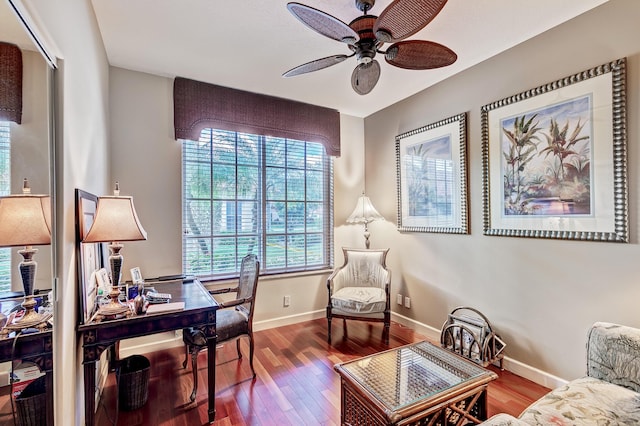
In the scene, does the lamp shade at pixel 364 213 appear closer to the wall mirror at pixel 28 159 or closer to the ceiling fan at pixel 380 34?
the ceiling fan at pixel 380 34

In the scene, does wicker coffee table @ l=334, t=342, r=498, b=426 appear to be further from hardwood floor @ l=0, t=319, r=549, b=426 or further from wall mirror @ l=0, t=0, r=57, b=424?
wall mirror @ l=0, t=0, r=57, b=424

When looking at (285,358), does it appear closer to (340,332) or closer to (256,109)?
(340,332)

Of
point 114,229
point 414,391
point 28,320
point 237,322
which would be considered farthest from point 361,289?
point 28,320

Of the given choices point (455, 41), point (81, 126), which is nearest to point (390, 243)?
point (455, 41)

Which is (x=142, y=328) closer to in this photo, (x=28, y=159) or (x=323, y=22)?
(x=28, y=159)

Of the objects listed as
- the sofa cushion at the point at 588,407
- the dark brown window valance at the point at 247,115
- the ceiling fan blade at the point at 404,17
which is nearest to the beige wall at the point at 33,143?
Answer: the ceiling fan blade at the point at 404,17

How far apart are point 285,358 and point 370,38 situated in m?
2.67

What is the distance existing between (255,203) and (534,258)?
8.98 ft

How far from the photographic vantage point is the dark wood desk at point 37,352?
107 centimetres

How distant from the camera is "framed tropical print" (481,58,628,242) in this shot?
1.93 meters

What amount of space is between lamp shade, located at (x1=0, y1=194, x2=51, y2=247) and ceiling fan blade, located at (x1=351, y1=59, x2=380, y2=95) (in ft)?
5.76

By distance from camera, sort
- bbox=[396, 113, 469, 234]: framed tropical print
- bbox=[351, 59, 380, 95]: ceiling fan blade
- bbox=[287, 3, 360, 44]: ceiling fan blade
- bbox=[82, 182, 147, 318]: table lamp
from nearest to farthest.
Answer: bbox=[287, 3, 360, 44]: ceiling fan blade, bbox=[82, 182, 147, 318]: table lamp, bbox=[351, 59, 380, 95]: ceiling fan blade, bbox=[396, 113, 469, 234]: framed tropical print

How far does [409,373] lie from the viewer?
5.66ft

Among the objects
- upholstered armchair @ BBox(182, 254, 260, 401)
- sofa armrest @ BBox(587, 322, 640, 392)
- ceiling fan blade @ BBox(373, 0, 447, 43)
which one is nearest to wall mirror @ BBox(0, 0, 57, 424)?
upholstered armchair @ BBox(182, 254, 260, 401)
